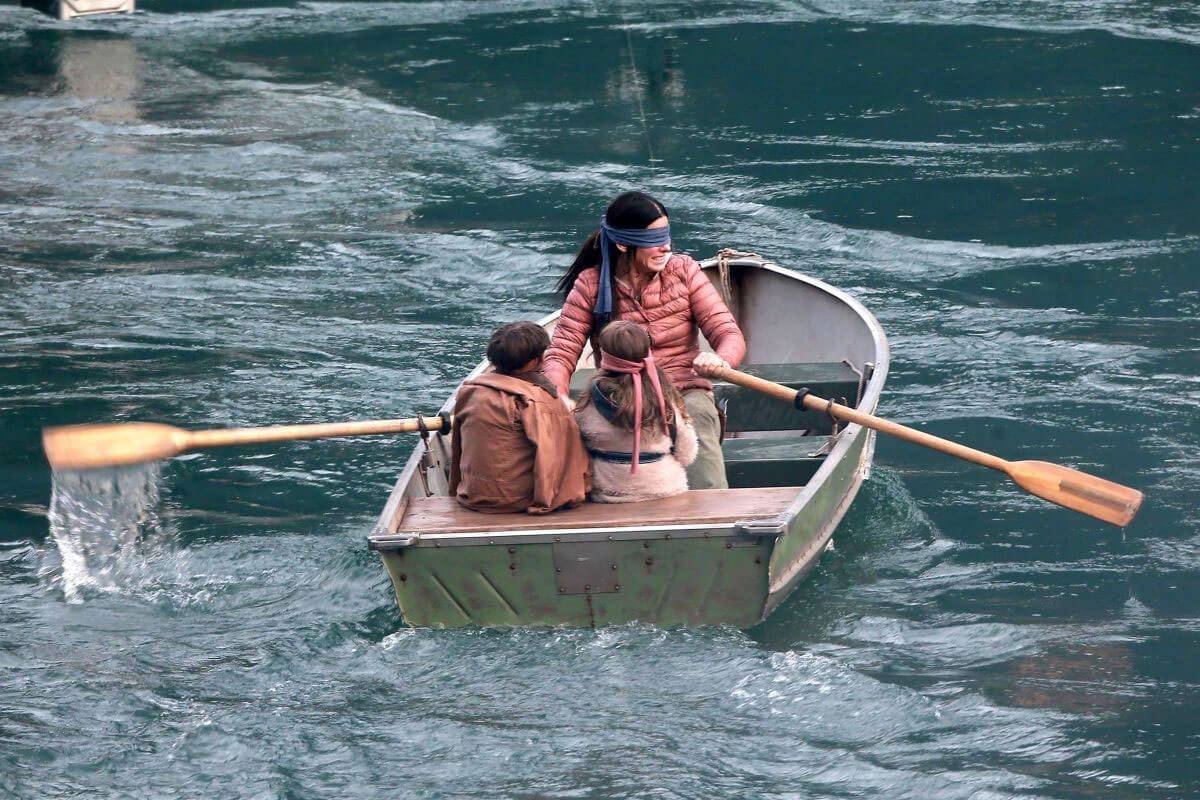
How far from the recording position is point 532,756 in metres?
5.38

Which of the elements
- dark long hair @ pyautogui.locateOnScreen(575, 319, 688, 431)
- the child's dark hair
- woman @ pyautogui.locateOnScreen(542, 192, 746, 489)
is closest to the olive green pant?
woman @ pyautogui.locateOnScreen(542, 192, 746, 489)

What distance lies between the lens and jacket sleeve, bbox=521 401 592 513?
5832 mm

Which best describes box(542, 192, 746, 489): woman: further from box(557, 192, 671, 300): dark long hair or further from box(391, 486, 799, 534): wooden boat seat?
box(391, 486, 799, 534): wooden boat seat

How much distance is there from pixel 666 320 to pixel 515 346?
127cm

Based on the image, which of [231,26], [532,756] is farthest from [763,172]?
[231,26]

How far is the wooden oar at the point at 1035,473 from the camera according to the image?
21.2 ft

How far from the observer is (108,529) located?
307 inches

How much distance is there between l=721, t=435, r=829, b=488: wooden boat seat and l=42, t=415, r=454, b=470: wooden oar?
1.41 metres

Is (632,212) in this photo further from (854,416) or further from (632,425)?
(854,416)

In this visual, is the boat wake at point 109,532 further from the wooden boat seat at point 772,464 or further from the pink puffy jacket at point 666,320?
the wooden boat seat at point 772,464

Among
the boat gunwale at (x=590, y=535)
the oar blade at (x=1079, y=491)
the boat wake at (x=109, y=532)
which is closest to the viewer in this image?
the boat gunwale at (x=590, y=535)

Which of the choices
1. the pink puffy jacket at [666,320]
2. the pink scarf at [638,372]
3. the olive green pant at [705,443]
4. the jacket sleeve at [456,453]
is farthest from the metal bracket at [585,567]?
the pink puffy jacket at [666,320]

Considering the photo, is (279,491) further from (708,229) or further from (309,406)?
(708,229)

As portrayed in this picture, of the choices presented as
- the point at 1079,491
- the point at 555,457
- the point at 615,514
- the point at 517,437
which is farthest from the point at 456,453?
the point at 1079,491
